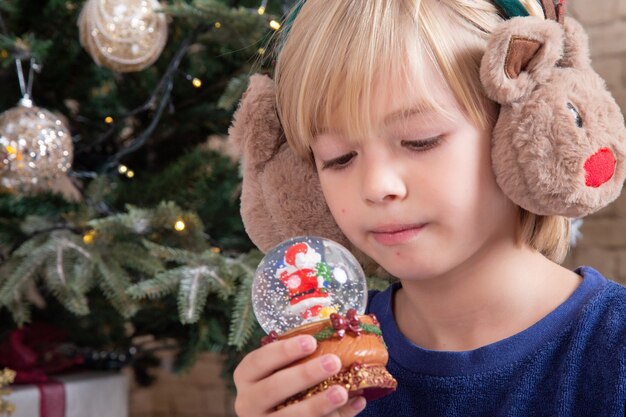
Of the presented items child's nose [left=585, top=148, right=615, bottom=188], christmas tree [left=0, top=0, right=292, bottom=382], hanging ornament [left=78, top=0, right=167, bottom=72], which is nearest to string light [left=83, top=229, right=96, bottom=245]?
christmas tree [left=0, top=0, right=292, bottom=382]

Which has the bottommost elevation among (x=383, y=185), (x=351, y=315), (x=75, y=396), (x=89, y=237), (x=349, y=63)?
(x=75, y=396)

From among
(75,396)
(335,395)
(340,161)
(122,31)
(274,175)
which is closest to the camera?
(335,395)

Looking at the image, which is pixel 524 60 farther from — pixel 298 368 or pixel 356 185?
pixel 298 368

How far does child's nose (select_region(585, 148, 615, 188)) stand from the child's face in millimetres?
88

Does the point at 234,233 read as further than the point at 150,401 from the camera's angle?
No

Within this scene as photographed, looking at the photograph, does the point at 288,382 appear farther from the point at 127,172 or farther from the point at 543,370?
the point at 127,172

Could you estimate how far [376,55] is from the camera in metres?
0.79

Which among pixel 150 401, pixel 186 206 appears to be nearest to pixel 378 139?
pixel 186 206

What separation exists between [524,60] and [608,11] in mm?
1279

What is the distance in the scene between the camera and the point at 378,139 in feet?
2.58

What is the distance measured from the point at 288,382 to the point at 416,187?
8.6 inches

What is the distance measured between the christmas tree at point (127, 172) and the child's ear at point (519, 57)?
2.03ft

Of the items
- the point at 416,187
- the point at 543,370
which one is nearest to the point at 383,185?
the point at 416,187

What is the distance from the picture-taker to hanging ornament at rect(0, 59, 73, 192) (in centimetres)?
148
